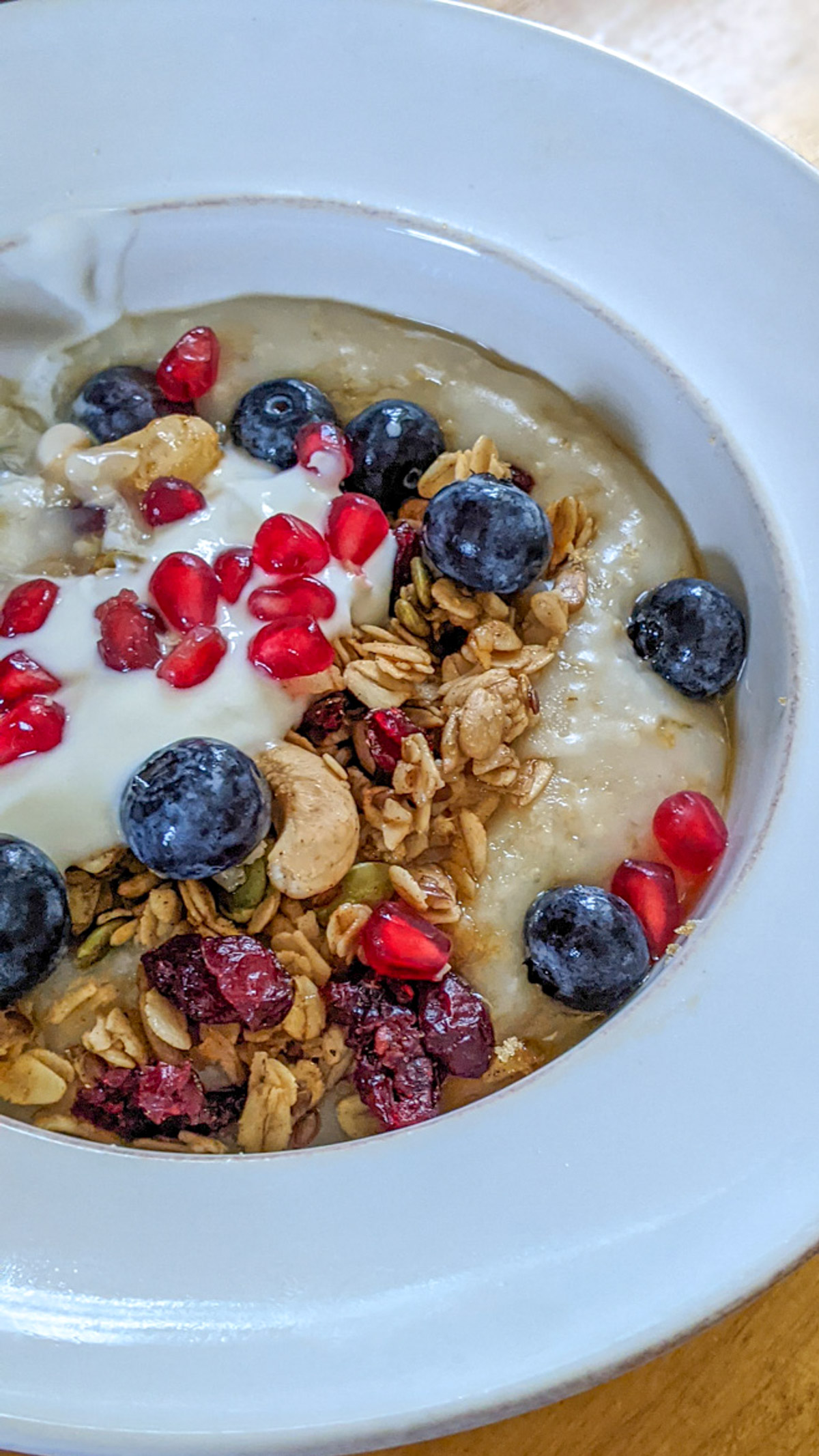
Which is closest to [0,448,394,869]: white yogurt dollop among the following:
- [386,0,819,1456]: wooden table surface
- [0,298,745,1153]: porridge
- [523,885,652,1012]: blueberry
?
[0,298,745,1153]: porridge

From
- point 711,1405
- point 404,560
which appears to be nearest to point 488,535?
point 404,560

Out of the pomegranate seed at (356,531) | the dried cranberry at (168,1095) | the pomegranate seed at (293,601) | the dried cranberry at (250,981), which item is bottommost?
the dried cranberry at (168,1095)

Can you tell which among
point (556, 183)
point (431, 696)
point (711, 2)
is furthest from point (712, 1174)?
point (711, 2)

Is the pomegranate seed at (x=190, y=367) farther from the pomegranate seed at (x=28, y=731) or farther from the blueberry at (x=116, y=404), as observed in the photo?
the pomegranate seed at (x=28, y=731)

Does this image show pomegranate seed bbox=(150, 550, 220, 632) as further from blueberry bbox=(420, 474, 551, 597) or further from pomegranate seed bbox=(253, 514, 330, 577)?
blueberry bbox=(420, 474, 551, 597)

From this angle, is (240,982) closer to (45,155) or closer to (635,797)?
(635,797)

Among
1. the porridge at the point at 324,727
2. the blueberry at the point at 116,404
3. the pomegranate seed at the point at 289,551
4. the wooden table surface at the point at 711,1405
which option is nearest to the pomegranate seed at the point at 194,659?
the porridge at the point at 324,727

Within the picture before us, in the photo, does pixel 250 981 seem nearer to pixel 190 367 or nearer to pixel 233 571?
pixel 233 571
